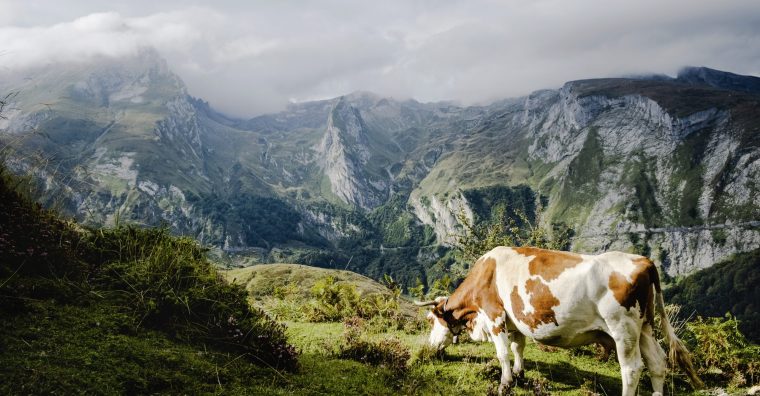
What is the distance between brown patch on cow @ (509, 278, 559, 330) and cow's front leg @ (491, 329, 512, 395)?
0.70 m

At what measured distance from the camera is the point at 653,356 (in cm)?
840

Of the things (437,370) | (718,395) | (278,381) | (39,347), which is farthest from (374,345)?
(718,395)

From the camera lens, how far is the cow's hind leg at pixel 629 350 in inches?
318

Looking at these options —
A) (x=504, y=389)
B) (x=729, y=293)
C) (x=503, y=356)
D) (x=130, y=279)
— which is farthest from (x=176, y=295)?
(x=729, y=293)

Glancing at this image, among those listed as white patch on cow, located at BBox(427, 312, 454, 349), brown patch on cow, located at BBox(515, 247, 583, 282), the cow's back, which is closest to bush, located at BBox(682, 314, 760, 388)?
the cow's back

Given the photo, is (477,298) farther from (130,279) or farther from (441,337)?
(130,279)

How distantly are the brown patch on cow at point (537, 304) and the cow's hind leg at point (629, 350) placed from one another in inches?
46.5

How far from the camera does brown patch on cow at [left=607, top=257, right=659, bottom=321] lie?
316 inches

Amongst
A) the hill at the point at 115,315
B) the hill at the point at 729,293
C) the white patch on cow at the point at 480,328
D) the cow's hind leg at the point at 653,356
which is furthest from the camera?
the hill at the point at 729,293

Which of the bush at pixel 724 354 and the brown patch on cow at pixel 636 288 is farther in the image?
the bush at pixel 724 354

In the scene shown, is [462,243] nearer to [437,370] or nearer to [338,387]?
[437,370]

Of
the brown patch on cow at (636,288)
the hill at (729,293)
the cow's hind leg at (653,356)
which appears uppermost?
the brown patch on cow at (636,288)

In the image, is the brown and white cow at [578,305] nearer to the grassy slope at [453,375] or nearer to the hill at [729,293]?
the grassy slope at [453,375]

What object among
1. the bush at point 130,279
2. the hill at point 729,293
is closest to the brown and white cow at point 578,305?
the bush at point 130,279
